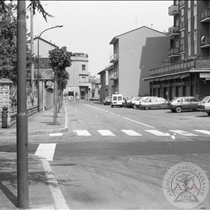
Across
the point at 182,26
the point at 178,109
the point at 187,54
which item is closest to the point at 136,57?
the point at 182,26

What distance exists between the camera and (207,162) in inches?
370

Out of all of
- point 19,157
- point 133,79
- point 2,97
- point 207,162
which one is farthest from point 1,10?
point 133,79

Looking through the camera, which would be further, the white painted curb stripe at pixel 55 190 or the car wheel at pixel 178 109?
the car wheel at pixel 178 109

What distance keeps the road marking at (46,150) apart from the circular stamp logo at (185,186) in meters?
3.53

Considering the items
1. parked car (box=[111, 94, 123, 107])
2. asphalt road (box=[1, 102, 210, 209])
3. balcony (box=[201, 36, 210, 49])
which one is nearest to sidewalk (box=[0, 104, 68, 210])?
asphalt road (box=[1, 102, 210, 209])

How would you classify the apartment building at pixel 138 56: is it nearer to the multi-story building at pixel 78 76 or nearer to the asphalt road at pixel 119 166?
the multi-story building at pixel 78 76

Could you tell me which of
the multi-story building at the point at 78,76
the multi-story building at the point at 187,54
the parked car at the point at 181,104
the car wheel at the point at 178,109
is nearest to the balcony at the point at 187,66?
the multi-story building at the point at 187,54

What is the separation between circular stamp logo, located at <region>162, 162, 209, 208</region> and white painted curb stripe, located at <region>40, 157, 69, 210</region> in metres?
1.59

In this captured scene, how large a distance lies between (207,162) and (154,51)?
212 feet

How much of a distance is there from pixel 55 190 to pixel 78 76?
11358 centimetres

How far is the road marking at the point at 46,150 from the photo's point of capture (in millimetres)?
10789

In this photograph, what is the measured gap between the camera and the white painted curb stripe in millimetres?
5738

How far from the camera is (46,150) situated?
39.4ft

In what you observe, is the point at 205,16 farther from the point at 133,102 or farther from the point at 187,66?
the point at 133,102
